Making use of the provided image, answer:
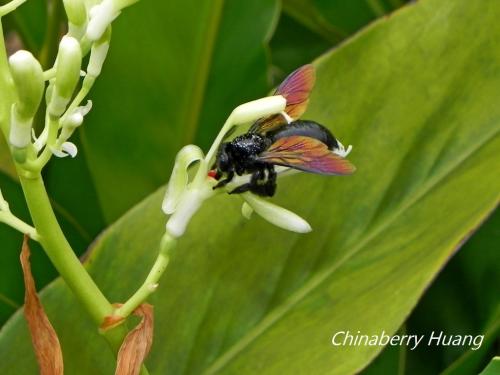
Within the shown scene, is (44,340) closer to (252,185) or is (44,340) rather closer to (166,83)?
(252,185)

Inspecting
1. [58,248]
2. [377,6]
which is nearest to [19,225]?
[58,248]

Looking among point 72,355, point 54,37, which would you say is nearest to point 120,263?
point 72,355

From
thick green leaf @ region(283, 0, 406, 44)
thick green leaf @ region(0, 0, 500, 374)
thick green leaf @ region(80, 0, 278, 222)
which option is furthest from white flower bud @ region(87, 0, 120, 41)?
thick green leaf @ region(283, 0, 406, 44)

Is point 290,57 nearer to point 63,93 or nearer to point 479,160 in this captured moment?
point 479,160

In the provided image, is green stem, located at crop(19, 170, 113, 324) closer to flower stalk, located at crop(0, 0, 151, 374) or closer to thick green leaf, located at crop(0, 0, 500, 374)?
flower stalk, located at crop(0, 0, 151, 374)

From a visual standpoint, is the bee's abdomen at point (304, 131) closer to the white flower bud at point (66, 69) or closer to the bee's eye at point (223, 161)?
the bee's eye at point (223, 161)

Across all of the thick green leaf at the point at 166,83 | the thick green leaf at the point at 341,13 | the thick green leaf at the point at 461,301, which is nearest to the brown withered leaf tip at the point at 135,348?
the thick green leaf at the point at 461,301

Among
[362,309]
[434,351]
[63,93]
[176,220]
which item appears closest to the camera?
[63,93]
